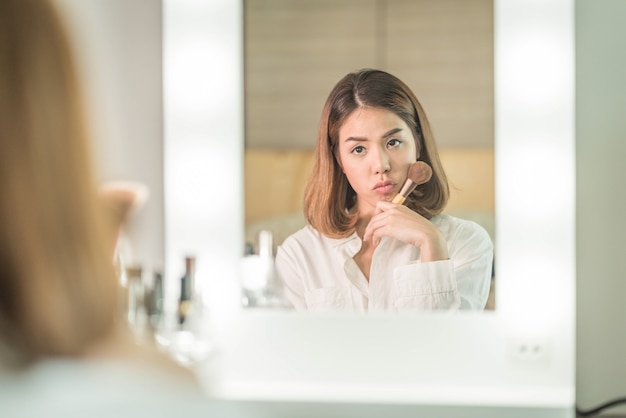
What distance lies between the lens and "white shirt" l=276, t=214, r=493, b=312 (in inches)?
50.2

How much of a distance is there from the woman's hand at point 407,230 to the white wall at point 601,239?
0.25 metres

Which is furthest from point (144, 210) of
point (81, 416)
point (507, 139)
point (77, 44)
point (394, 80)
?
point (77, 44)

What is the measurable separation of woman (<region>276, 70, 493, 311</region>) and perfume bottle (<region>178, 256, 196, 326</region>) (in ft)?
0.61

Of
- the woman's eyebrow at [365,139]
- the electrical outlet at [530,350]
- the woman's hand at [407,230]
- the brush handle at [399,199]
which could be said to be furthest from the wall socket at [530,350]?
the woman's eyebrow at [365,139]

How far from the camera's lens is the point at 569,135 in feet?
3.98

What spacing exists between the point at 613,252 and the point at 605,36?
1.23ft

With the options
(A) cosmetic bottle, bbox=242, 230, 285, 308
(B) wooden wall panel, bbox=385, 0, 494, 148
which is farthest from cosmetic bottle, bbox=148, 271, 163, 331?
(B) wooden wall panel, bbox=385, 0, 494, 148

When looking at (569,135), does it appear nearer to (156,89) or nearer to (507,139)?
(507,139)

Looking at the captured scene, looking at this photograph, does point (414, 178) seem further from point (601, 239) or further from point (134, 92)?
point (134, 92)

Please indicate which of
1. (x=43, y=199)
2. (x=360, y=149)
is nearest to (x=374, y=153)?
(x=360, y=149)

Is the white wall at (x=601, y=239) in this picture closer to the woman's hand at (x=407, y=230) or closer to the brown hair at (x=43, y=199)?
the woman's hand at (x=407, y=230)

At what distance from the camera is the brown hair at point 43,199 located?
0.83ft

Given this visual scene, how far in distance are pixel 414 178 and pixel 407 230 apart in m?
0.09

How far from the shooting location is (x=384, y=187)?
4.24ft
